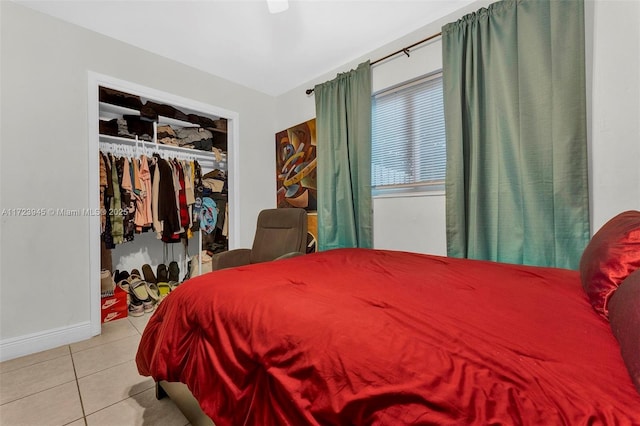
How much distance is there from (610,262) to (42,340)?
308 cm

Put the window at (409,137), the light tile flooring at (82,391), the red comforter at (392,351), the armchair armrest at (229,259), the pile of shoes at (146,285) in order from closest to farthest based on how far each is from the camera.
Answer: the red comforter at (392,351) → the light tile flooring at (82,391) → the window at (409,137) → the armchair armrest at (229,259) → the pile of shoes at (146,285)

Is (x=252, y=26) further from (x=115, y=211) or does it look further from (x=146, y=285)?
(x=146, y=285)

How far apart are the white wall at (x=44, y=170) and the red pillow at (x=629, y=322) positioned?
2831 mm

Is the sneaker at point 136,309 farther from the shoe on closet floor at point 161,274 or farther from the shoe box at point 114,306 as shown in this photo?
the shoe on closet floor at point 161,274

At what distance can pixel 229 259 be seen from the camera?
2379 mm

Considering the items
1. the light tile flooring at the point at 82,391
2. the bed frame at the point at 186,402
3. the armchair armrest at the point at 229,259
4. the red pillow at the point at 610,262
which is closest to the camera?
the red pillow at the point at 610,262

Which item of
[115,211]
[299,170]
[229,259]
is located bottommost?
[229,259]

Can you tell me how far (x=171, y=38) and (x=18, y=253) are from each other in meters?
1.95

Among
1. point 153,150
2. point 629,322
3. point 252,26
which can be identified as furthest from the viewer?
point 153,150

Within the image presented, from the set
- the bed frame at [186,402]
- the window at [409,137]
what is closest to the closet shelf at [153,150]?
the window at [409,137]

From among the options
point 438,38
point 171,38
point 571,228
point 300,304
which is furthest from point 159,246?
point 571,228

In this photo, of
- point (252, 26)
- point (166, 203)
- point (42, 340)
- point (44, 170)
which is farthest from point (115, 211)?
point (252, 26)

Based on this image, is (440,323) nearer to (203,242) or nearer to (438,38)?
(438,38)

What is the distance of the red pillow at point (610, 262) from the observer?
788 mm
